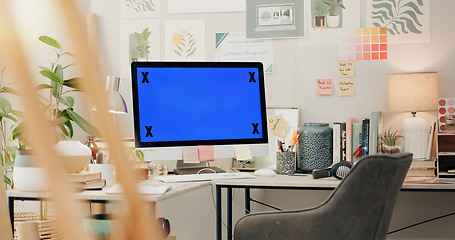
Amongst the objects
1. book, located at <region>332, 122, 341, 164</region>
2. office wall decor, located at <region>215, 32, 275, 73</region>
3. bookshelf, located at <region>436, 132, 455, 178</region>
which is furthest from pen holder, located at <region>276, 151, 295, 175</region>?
bookshelf, located at <region>436, 132, 455, 178</region>

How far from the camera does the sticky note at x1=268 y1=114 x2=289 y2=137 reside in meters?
2.83

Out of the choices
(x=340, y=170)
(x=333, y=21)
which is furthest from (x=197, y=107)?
(x=333, y=21)

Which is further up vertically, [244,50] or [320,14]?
[320,14]

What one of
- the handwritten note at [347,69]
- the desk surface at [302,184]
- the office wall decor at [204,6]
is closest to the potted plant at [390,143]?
the handwritten note at [347,69]

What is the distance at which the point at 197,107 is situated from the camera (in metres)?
2.48

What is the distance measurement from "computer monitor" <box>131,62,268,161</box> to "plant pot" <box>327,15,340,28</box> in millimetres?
533

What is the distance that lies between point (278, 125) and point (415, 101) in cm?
70

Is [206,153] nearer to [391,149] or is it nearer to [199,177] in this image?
[199,177]

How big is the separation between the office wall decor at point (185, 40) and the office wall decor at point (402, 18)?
913 mm

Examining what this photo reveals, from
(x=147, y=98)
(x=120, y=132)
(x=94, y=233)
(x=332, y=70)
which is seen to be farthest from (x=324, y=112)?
(x=120, y=132)

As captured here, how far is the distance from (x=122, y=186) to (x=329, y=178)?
2.10m

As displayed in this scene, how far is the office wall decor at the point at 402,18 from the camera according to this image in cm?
279

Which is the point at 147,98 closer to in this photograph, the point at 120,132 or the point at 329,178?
the point at 329,178

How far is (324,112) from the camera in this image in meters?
2.88
